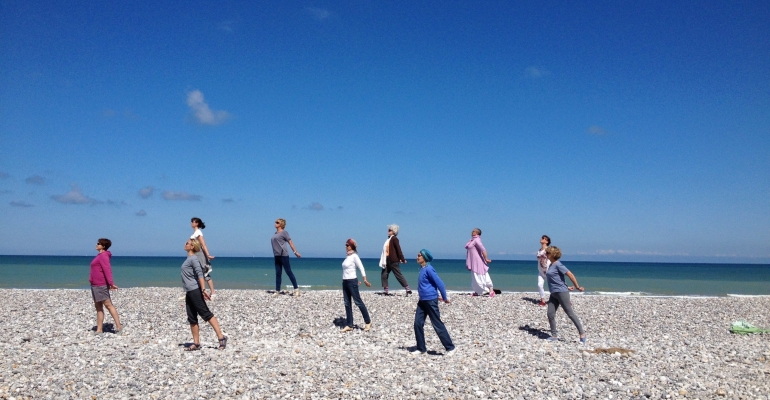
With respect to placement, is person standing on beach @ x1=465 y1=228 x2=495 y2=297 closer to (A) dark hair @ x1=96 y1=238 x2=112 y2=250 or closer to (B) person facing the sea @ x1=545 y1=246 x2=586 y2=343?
(B) person facing the sea @ x1=545 y1=246 x2=586 y2=343

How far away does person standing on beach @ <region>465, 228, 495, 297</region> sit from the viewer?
15.9 meters

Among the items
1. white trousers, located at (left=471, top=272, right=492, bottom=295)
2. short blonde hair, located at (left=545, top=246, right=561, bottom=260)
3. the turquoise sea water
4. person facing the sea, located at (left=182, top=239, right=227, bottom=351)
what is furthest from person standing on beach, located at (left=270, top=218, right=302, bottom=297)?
the turquoise sea water

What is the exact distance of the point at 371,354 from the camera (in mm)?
8758

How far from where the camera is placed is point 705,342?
417 inches

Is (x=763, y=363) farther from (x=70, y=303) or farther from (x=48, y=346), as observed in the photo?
(x=70, y=303)

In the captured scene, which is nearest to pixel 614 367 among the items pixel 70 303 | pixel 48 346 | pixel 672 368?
pixel 672 368

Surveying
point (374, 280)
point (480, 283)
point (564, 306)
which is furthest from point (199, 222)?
point (374, 280)

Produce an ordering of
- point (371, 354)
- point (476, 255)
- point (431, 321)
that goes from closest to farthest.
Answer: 1. point (371, 354)
2. point (431, 321)
3. point (476, 255)

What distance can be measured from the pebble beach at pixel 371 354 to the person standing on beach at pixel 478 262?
149 cm

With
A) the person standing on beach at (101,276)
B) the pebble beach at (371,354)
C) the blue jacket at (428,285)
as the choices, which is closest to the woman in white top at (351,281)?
the pebble beach at (371,354)

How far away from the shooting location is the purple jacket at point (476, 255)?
15.9m

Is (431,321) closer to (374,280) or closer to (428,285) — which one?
(428,285)

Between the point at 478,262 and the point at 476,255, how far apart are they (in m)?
0.25

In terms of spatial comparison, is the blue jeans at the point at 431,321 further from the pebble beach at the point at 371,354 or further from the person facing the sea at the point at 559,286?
the person facing the sea at the point at 559,286
